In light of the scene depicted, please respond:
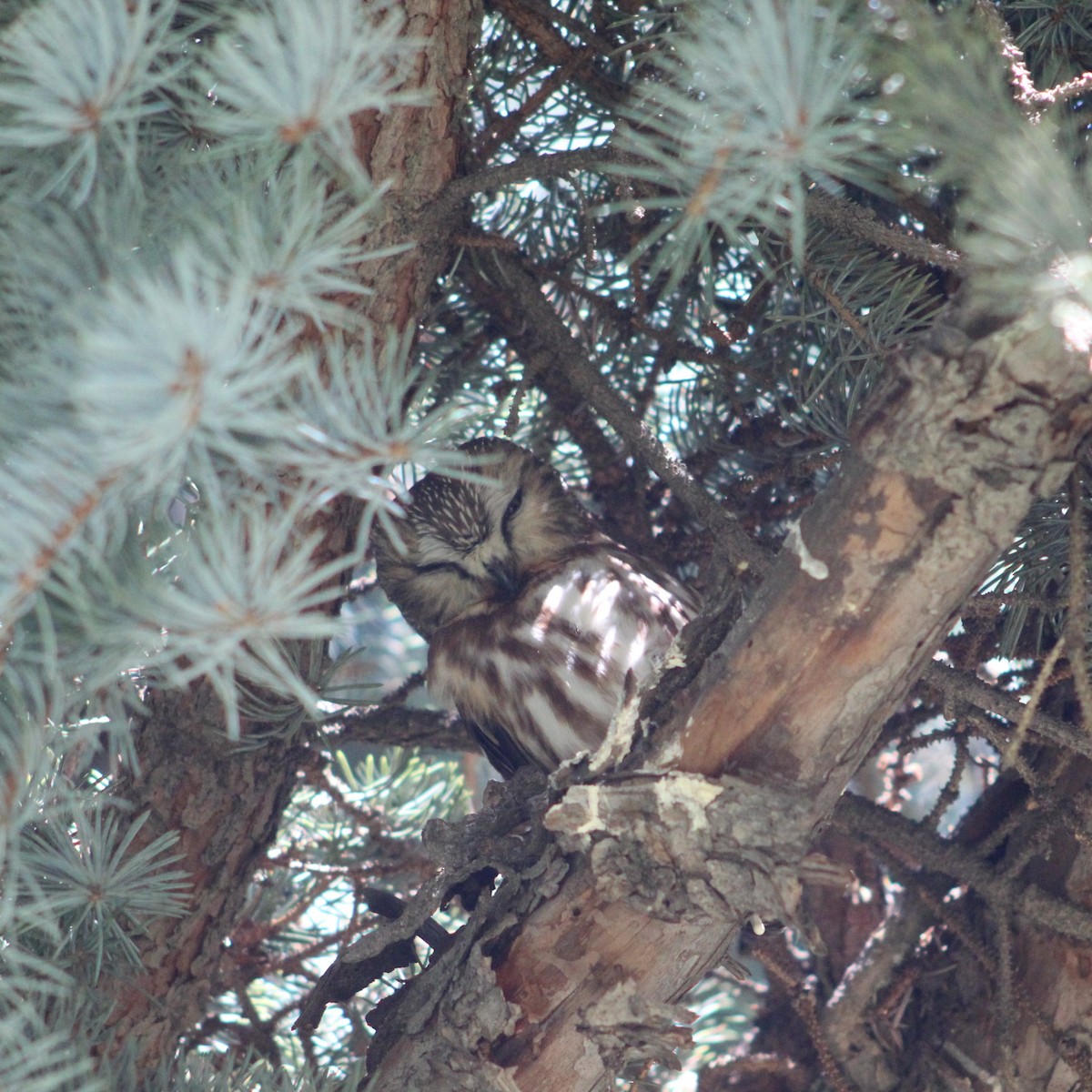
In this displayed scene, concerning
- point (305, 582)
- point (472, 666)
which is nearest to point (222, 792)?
point (472, 666)

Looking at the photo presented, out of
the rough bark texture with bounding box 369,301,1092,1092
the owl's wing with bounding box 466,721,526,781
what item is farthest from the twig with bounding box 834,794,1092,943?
the rough bark texture with bounding box 369,301,1092,1092

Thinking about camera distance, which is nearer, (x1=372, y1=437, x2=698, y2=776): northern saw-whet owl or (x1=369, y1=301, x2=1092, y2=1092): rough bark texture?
(x1=369, y1=301, x2=1092, y2=1092): rough bark texture

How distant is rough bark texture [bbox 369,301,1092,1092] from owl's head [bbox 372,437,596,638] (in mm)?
1058

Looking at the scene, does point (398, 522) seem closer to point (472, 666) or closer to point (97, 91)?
point (472, 666)

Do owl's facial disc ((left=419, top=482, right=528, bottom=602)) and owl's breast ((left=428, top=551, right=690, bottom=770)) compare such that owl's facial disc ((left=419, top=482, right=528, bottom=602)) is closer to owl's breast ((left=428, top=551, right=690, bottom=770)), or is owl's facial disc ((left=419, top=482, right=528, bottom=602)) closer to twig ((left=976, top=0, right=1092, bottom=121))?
owl's breast ((left=428, top=551, right=690, bottom=770))

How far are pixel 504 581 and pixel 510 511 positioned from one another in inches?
6.6

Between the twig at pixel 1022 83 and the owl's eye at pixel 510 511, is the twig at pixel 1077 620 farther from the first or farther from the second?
the owl's eye at pixel 510 511

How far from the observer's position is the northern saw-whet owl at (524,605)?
2.16 m

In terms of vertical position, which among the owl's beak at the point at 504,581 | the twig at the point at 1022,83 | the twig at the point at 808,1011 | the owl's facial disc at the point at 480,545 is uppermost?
the owl's facial disc at the point at 480,545

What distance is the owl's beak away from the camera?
7.77 feet

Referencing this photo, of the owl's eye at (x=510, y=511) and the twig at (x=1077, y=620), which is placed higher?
the owl's eye at (x=510, y=511)

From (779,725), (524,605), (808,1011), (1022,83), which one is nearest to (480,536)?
(524,605)

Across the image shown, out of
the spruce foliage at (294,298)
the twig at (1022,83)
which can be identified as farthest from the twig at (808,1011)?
the twig at (1022,83)

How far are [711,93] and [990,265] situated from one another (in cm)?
32
